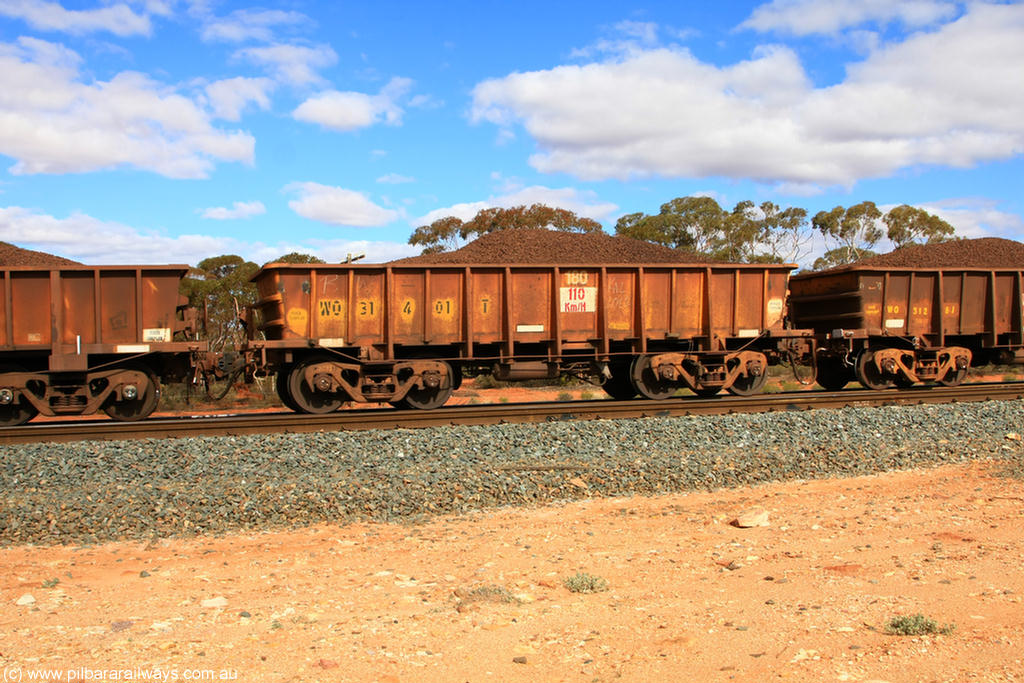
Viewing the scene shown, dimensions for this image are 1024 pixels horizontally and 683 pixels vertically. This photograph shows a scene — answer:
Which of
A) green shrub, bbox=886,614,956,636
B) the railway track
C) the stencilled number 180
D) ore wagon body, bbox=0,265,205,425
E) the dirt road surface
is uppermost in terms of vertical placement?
the stencilled number 180

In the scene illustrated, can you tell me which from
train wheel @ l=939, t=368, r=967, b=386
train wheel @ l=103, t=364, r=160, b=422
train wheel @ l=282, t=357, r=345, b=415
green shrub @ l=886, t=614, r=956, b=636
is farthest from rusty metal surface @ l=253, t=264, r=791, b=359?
green shrub @ l=886, t=614, r=956, b=636

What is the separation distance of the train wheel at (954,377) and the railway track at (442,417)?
2429mm

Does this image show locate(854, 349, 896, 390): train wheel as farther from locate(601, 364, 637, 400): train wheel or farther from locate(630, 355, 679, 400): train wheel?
locate(601, 364, 637, 400): train wheel

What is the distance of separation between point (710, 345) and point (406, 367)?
548cm

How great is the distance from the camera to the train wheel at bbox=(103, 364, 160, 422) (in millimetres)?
11930

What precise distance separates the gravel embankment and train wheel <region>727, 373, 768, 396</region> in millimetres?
3023

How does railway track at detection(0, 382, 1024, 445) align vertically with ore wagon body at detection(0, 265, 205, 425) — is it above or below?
below

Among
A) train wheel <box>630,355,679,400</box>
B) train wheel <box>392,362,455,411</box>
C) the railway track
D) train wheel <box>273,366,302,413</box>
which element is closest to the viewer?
the railway track

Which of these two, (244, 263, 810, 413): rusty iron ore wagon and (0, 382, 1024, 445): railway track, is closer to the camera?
(0, 382, 1024, 445): railway track

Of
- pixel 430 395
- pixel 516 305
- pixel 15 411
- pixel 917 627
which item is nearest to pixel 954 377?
pixel 516 305

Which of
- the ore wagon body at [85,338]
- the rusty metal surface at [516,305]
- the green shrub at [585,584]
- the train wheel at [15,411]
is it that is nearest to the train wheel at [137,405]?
the ore wagon body at [85,338]

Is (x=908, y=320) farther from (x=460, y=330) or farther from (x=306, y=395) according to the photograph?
(x=306, y=395)

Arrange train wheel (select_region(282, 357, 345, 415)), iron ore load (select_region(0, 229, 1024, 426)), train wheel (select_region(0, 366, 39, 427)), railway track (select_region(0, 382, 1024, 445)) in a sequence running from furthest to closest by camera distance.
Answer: train wheel (select_region(282, 357, 345, 415))
iron ore load (select_region(0, 229, 1024, 426))
train wheel (select_region(0, 366, 39, 427))
railway track (select_region(0, 382, 1024, 445))

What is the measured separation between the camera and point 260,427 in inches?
423
